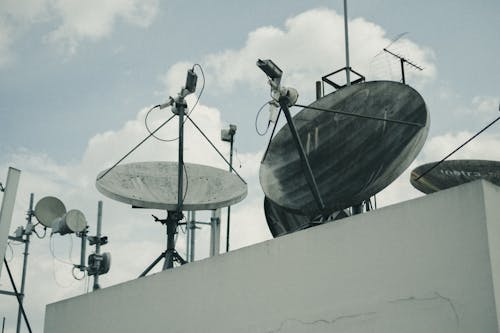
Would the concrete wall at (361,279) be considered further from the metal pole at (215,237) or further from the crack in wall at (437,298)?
the metal pole at (215,237)

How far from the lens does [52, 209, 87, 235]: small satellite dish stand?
20547 mm

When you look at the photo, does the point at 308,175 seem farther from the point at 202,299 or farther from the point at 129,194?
the point at 129,194

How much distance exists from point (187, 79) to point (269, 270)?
482cm

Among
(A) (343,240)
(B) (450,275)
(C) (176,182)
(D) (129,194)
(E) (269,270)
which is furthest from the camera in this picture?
(C) (176,182)

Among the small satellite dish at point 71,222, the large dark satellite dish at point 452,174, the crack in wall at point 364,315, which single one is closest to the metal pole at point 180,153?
the crack in wall at point 364,315

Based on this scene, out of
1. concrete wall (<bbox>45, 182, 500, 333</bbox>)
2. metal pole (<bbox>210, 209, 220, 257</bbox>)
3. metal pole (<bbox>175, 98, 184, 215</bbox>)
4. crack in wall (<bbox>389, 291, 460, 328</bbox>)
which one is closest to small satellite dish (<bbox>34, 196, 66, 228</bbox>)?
metal pole (<bbox>210, 209, 220, 257</bbox>)

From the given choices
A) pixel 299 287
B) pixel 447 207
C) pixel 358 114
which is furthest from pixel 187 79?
pixel 447 207

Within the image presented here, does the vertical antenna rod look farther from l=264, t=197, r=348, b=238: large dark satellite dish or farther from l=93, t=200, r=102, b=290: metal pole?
l=264, t=197, r=348, b=238: large dark satellite dish

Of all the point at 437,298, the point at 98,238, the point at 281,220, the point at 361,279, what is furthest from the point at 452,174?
the point at 98,238

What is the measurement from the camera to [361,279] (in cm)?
911

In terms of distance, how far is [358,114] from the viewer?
12.2 m

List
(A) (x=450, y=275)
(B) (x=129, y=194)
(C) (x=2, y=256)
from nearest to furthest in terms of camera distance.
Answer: (A) (x=450, y=275)
(C) (x=2, y=256)
(B) (x=129, y=194)

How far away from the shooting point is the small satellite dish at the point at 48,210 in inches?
876

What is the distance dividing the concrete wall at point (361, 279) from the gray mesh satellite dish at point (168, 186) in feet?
7.65
